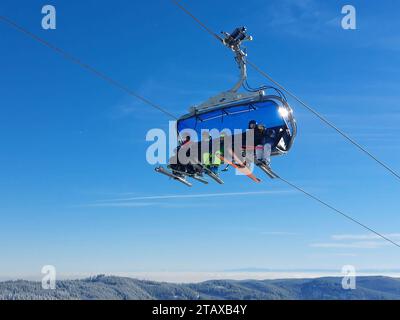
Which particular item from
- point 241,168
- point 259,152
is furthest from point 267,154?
point 241,168

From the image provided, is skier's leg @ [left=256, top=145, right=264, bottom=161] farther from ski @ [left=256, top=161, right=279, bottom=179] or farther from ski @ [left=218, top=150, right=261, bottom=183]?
ski @ [left=218, top=150, right=261, bottom=183]

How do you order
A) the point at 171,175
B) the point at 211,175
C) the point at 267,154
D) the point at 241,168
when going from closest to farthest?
the point at 267,154 < the point at 241,168 < the point at 211,175 < the point at 171,175

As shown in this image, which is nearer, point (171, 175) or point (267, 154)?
point (267, 154)

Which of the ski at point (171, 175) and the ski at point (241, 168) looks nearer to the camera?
the ski at point (241, 168)

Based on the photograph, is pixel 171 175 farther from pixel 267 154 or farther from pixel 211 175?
pixel 267 154

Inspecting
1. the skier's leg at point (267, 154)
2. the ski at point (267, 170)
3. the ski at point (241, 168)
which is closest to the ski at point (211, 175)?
the ski at point (241, 168)

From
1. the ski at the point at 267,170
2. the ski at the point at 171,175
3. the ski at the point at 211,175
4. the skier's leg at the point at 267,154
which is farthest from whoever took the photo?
the ski at the point at 171,175

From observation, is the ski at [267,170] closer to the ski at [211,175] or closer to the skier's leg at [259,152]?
the skier's leg at [259,152]

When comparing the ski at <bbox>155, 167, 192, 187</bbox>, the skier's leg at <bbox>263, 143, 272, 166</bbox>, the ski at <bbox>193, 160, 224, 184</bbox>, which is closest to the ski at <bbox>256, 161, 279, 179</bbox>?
the skier's leg at <bbox>263, 143, 272, 166</bbox>

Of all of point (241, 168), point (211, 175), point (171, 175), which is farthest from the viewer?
point (171, 175)

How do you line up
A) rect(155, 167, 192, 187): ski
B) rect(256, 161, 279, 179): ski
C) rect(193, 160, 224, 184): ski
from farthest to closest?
rect(155, 167, 192, 187): ski → rect(193, 160, 224, 184): ski → rect(256, 161, 279, 179): ski
